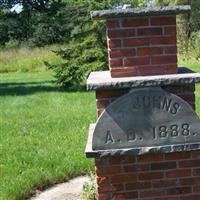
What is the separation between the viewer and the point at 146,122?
4004 mm

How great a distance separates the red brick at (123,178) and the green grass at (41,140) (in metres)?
1.61

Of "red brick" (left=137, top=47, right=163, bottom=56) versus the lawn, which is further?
the lawn

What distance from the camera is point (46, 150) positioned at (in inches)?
284

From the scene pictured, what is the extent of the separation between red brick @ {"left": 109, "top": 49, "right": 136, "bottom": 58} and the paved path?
1.87 metres

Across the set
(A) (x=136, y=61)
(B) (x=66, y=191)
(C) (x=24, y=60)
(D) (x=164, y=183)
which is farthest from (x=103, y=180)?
(C) (x=24, y=60)

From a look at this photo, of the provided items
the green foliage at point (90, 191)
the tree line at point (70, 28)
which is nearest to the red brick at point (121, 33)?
the green foliage at point (90, 191)

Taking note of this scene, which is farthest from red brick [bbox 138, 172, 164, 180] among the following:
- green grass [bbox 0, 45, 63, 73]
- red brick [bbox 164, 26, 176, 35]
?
green grass [bbox 0, 45, 63, 73]

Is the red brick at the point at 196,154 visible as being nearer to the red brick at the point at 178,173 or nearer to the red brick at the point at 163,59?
the red brick at the point at 178,173

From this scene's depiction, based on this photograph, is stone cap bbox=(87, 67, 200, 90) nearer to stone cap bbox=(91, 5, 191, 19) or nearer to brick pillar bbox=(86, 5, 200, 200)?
brick pillar bbox=(86, 5, 200, 200)

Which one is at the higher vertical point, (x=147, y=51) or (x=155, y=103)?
(x=147, y=51)

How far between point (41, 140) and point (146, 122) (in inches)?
165

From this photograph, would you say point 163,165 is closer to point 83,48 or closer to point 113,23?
point 113,23

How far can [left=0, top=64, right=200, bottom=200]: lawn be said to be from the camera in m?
5.88

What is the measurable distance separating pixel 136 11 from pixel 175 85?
2.22ft
